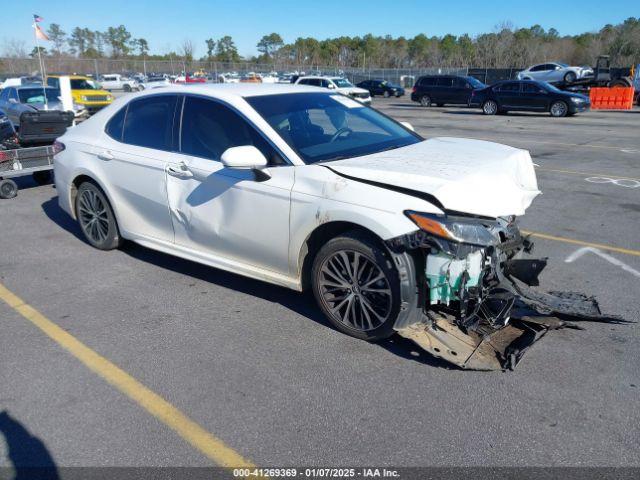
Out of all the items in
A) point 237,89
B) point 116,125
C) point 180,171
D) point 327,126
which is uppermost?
point 237,89

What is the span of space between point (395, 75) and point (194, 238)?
57.0 metres

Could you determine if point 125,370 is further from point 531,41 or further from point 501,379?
point 531,41

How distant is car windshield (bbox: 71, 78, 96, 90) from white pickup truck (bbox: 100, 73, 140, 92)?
77.8ft

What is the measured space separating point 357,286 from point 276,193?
923mm

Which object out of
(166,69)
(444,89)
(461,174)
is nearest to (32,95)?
(461,174)

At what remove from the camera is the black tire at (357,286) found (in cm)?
371

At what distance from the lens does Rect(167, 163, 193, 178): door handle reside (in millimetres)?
4688

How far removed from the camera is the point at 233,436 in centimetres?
304

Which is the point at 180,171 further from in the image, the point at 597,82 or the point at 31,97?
the point at 597,82

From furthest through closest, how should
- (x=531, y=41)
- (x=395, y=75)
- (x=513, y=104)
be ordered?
(x=531, y=41) → (x=395, y=75) → (x=513, y=104)

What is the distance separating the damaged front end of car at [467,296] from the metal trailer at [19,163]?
7.27 m

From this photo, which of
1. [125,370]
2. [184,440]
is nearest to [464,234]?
[184,440]

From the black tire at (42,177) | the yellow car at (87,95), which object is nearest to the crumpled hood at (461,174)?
the black tire at (42,177)

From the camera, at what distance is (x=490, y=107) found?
2528 cm
